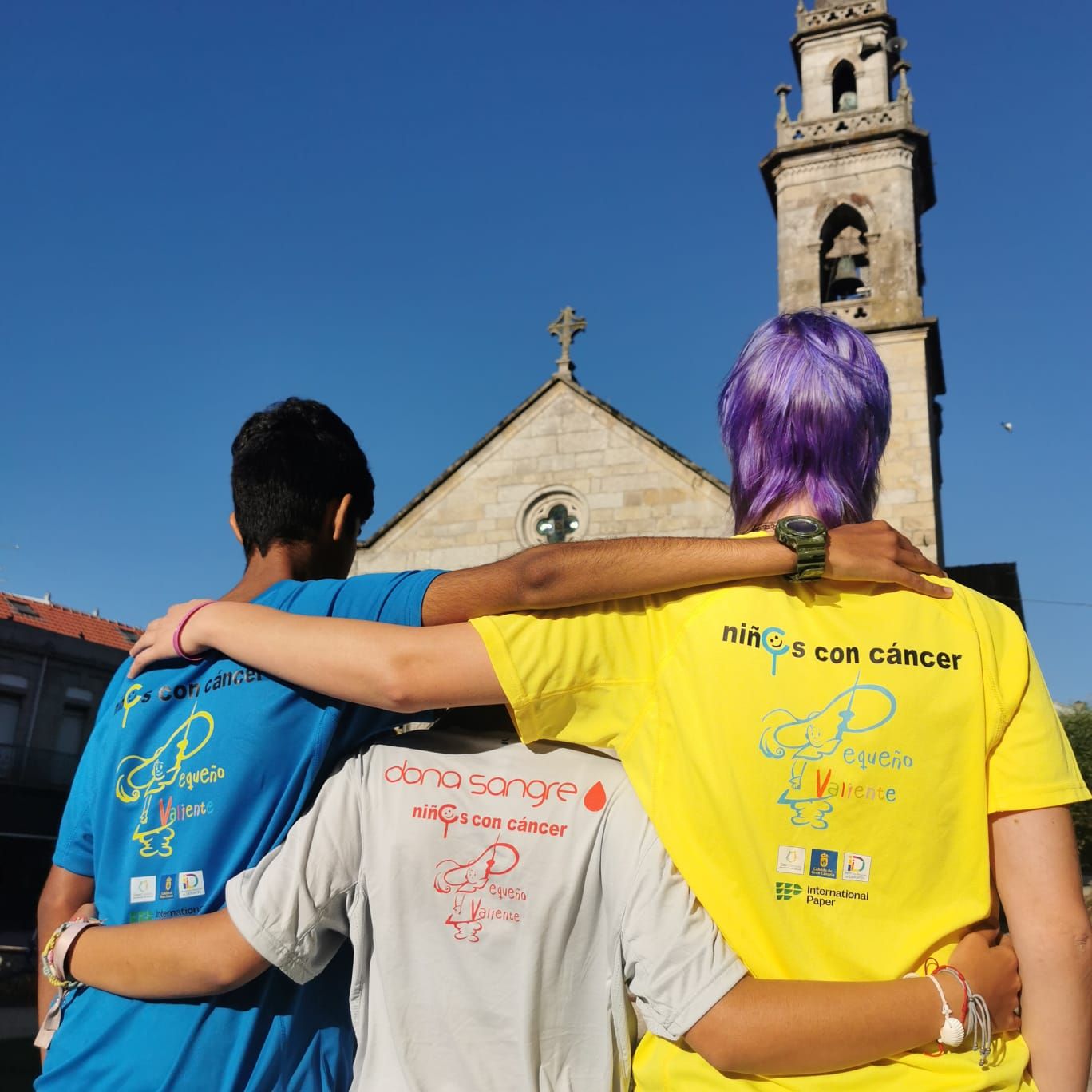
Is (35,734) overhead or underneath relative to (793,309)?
underneath

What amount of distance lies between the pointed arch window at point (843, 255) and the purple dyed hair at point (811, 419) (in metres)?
15.2

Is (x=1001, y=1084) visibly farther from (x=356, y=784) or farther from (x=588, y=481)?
(x=588, y=481)

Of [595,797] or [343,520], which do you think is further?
[343,520]

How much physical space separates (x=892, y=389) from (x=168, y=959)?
48.1 feet

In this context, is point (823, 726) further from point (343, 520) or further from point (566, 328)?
point (566, 328)

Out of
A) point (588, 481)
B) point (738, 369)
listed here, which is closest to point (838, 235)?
point (588, 481)

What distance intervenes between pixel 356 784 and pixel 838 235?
16860 mm

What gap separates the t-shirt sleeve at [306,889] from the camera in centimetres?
194

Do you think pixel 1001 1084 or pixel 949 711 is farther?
pixel 949 711

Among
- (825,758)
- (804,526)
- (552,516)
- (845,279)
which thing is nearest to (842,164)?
(845,279)

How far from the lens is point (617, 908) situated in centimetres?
185

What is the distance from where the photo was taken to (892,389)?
15117 mm

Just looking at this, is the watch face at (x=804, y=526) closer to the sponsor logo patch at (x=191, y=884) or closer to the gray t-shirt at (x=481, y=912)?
the gray t-shirt at (x=481, y=912)

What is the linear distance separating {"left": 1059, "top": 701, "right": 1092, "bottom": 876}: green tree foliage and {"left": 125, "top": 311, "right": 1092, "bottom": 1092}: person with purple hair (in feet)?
140
